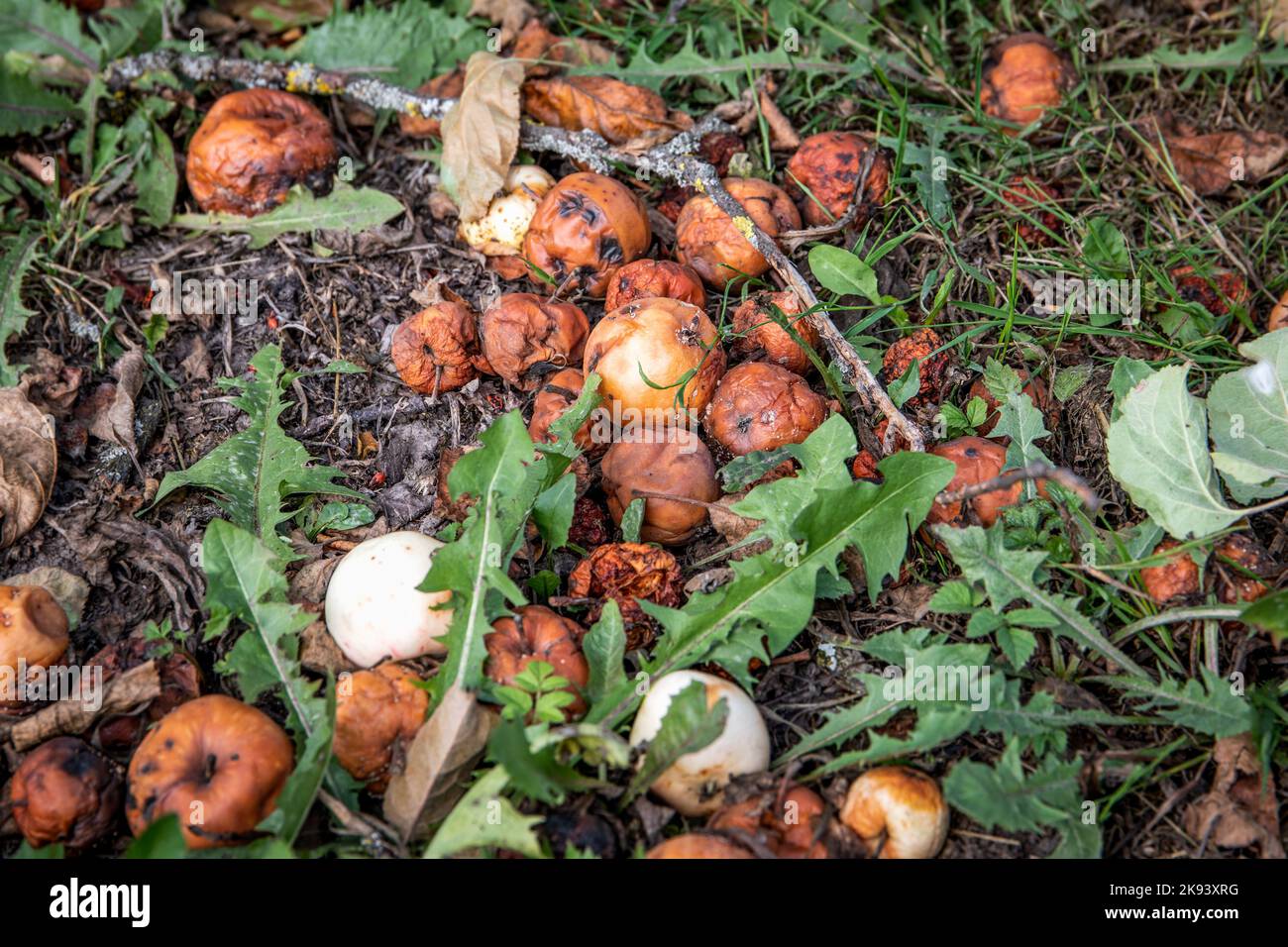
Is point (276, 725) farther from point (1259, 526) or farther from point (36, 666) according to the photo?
point (1259, 526)

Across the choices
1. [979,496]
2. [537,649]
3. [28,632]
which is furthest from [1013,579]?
[28,632]

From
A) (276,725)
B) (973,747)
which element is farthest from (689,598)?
(276,725)

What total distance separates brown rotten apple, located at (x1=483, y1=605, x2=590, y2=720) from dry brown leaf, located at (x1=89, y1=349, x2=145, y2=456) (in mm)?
2039

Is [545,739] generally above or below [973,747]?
above

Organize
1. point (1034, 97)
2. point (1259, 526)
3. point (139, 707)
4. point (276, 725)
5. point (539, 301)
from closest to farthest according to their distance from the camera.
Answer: point (276, 725)
point (139, 707)
point (1259, 526)
point (539, 301)
point (1034, 97)

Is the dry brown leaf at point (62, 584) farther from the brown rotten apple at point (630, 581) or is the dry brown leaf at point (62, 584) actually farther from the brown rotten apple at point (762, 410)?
the brown rotten apple at point (762, 410)

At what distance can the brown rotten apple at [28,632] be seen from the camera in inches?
124

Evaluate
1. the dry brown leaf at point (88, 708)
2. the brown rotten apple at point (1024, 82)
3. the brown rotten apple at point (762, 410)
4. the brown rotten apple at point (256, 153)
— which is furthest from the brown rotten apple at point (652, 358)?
the brown rotten apple at point (1024, 82)

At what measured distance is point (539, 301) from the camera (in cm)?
391

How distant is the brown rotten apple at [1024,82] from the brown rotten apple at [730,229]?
52.0 inches

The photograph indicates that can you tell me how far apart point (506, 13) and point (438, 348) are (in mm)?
2239

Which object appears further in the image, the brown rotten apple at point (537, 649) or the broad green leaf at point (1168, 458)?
the broad green leaf at point (1168, 458)

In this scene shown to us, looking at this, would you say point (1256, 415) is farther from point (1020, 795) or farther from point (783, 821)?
point (783, 821)

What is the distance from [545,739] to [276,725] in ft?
3.03
